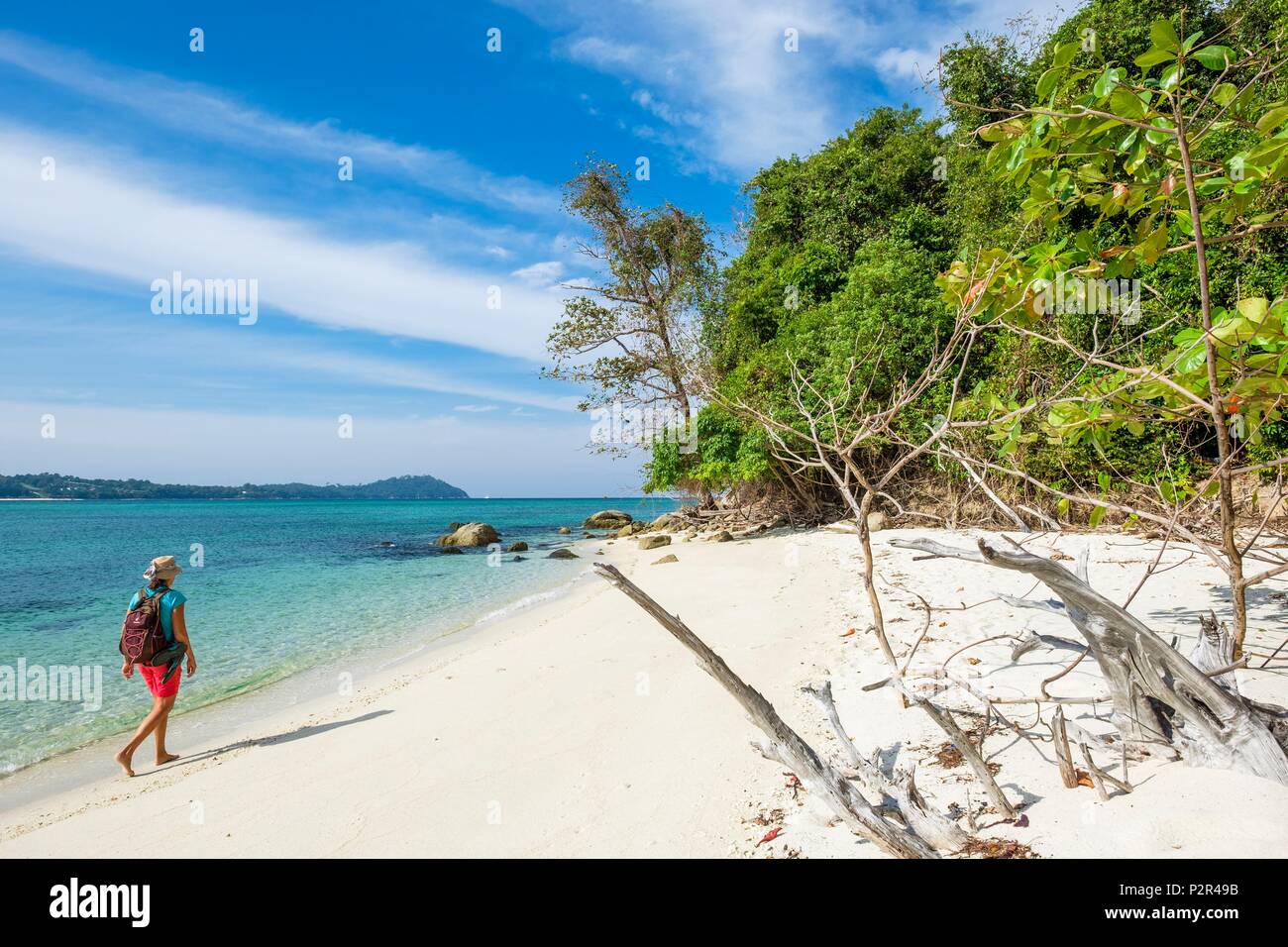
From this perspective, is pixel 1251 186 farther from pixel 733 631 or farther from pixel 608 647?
pixel 608 647

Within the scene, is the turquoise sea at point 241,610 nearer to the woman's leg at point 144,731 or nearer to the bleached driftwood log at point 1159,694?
the woman's leg at point 144,731

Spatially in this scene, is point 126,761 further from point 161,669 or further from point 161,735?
point 161,669

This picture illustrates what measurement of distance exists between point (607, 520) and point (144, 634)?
107ft

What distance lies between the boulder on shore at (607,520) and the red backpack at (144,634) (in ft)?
101

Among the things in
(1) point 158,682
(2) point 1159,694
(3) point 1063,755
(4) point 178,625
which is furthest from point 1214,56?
(1) point 158,682

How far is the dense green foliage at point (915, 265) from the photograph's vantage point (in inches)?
414

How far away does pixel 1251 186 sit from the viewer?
2.17m

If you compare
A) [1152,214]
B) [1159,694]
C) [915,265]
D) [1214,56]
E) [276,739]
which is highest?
A: [915,265]

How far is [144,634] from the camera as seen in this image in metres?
5.86

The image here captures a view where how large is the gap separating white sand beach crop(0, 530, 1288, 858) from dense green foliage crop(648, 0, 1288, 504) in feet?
9.72

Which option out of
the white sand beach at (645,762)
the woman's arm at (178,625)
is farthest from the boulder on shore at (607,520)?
the woman's arm at (178,625)

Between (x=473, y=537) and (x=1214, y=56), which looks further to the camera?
(x=473, y=537)
